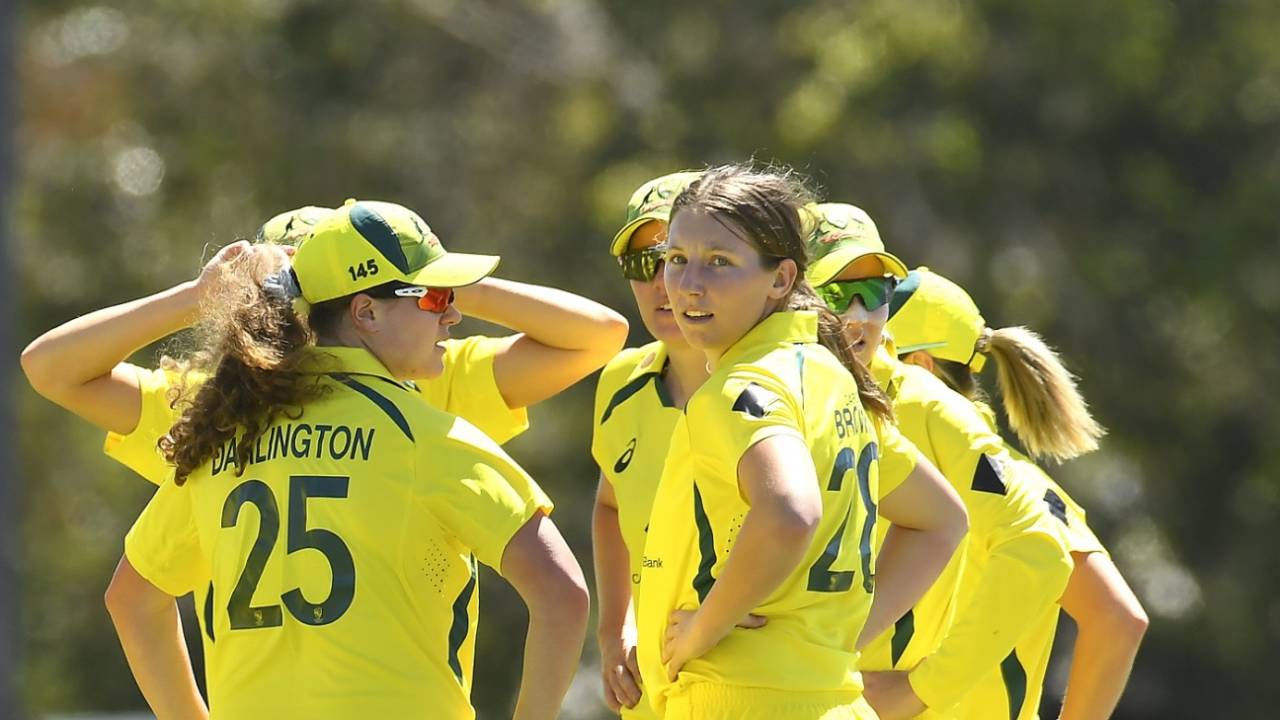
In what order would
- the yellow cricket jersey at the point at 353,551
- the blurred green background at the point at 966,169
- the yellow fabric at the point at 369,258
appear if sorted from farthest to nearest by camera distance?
the blurred green background at the point at 966,169 → the yellow fabric at the point at 369,258 → the yellow cricket jersey at the point at 353,551

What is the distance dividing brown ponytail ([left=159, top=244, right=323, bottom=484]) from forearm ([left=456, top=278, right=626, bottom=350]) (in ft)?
3.06

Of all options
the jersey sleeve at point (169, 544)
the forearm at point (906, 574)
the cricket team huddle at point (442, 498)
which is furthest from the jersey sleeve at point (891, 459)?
the jersey sleeve at point (169, 544)

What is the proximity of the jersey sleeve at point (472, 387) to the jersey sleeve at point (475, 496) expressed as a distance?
4.12ft

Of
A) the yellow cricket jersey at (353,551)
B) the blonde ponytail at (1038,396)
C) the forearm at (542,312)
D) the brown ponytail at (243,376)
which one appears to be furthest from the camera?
the blonde ponytail at (1038,396)

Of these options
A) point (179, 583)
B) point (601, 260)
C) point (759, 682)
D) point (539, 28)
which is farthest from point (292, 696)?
point (539, 28)

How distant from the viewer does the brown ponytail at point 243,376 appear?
377cm

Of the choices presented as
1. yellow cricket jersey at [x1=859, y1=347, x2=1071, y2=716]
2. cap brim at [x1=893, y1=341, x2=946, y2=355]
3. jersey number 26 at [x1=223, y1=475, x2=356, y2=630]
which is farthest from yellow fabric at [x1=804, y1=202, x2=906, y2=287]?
jersey number 26 at [x1=223, y1=475, x2=356, y2=630]

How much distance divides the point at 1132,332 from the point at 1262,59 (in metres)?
2.36

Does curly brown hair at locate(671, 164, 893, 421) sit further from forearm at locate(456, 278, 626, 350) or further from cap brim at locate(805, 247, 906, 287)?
forearm at locate(456, 278, 626, 350)

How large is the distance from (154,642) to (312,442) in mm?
769

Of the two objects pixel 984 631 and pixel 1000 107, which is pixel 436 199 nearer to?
pixel 1000 107

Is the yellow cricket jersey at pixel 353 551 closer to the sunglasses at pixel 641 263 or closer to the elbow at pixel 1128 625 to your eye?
the sunglasses at pixel 641 263

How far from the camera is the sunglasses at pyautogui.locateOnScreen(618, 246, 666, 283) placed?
486 centimetres

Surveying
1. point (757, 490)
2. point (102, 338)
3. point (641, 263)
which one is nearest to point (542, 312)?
point (641, 263)
